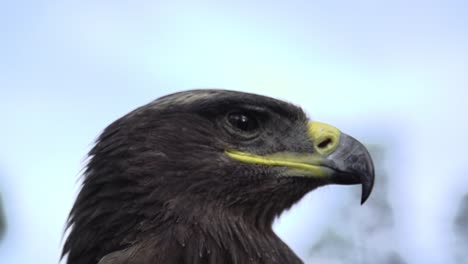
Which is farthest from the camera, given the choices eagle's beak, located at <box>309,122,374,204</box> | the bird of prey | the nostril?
the nostril

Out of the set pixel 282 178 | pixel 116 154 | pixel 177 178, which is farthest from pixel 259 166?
pixel 116 154

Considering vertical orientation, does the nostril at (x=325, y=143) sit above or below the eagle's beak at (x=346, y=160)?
above

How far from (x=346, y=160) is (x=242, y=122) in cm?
61

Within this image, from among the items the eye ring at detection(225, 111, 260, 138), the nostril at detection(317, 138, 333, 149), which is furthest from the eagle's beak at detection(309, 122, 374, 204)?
the eye ring at detection(225, 111, 260, 138)

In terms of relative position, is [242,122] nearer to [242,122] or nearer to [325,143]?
[242,122]

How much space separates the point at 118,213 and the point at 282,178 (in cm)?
90

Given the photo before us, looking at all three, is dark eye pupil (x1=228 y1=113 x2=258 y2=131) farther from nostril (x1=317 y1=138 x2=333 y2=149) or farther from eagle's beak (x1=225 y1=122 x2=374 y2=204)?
nostril (x1=317 y1=138 x2=333 y2=149)

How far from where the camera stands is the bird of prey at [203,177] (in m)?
4.36

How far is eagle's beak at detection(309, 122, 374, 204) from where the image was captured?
457 cm

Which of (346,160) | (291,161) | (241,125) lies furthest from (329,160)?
(241,125)

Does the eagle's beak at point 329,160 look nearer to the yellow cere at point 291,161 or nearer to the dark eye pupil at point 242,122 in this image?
the yellow cere at point 291,161

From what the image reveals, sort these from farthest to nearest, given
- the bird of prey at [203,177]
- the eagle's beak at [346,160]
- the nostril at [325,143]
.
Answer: the nostril at [325,143], the eagle's beak at [346,160], the bird of prey at [203,177]

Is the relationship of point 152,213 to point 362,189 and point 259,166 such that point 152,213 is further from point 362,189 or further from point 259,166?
point 362,189

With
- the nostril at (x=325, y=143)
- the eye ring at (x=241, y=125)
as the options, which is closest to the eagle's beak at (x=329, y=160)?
the nostril at (x=325, y=143)
